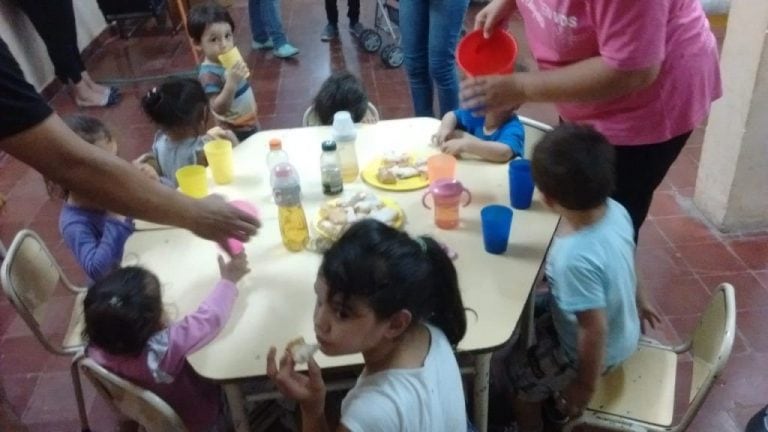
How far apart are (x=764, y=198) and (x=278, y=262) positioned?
2.20m

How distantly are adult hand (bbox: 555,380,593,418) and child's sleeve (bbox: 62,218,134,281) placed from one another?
127 cm

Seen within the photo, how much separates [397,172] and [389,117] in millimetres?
2098

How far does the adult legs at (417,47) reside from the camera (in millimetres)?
2955

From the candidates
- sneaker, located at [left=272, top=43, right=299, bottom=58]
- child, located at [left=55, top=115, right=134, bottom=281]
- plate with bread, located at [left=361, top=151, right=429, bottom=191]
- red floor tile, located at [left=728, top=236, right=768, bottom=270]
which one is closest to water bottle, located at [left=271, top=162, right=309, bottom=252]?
plate with bread, located at [left=361, top=151, right=429, bottom=191]

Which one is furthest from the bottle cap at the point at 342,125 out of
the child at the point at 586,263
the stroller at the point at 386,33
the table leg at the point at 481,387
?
the stroller at the point at 386,33

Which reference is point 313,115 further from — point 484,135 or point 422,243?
point 422,243

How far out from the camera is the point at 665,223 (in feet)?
9.79

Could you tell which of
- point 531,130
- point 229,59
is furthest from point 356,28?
point 531,130

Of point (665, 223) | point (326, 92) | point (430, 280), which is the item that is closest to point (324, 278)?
point (430, 280)

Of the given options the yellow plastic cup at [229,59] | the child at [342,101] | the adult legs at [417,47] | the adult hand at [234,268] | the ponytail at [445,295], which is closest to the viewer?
the ponytail at [445,295]

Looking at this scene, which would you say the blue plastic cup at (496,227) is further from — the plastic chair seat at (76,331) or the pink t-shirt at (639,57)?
the plastic chair seat at (76,331)

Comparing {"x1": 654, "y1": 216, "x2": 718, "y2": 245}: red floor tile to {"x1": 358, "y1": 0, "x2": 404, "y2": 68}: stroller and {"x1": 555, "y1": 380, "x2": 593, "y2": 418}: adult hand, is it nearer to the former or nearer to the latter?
{"x1": 555, "y1": 380, "x2": 593, "y2": 418}: adult hand

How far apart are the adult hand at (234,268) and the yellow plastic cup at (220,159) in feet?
1.43

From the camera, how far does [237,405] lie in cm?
151
